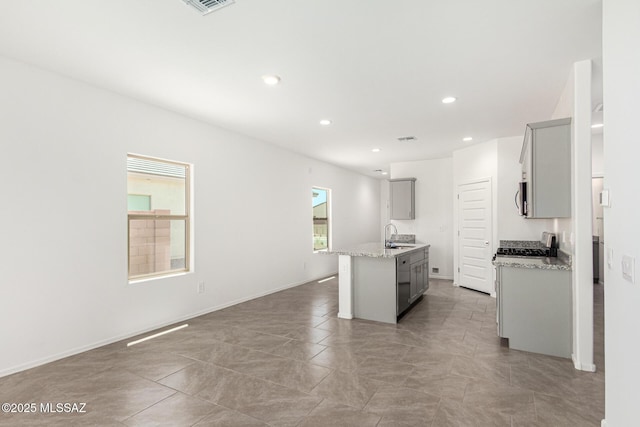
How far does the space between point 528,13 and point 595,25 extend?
0.56m

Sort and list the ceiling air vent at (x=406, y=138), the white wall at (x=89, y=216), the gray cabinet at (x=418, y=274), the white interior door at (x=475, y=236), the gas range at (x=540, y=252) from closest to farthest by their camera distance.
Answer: the white wall at (x=89, y=216)
the gas range at (x=540, y=252)
the gray cabinet at (x=418, y=274)
the ceiling air vent at (x=406, y=138)
the white interior door at (x=475, y=236)

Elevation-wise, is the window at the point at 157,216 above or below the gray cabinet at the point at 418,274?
above

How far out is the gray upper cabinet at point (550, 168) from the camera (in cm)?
304

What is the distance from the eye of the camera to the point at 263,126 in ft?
15.9

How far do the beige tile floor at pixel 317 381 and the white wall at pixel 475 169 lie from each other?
8.31 feet

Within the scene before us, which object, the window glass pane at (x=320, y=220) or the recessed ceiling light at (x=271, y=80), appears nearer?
the recessed ceiling light at (x=271, y=80)

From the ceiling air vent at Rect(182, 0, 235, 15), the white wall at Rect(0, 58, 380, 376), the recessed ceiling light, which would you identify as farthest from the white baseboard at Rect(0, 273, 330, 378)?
the ceiling air vent at Rect(182, 0, 235, 15)

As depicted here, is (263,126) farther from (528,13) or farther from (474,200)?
(474,200)

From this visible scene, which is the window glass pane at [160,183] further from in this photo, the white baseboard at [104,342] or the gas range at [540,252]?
the gas range at [540,252]

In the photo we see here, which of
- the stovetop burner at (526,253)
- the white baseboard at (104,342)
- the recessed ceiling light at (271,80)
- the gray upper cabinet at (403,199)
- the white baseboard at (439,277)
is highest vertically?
the recessed ceiling light at (271,80)

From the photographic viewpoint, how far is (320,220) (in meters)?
7.80

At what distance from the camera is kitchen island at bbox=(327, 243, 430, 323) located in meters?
4.23

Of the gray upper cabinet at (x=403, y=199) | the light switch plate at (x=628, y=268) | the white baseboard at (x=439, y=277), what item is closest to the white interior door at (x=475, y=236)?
the white baseboard at (x=439, y=277)

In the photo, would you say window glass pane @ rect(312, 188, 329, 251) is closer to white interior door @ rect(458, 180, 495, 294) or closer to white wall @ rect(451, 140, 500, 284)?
white wall @ rect(451, 140, 500, 284)
